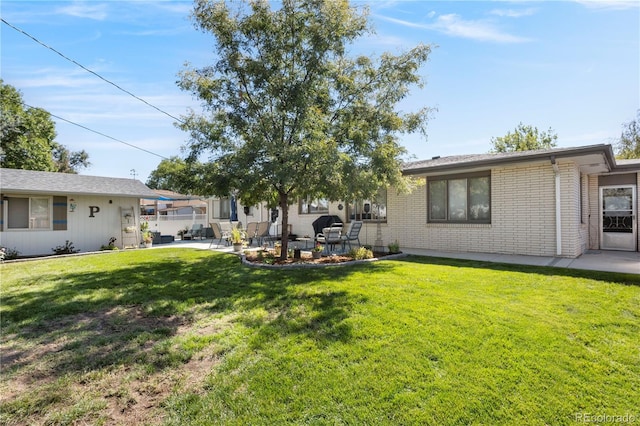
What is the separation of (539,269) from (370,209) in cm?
669

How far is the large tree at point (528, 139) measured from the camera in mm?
32344

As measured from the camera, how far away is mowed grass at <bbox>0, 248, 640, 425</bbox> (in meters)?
2.40

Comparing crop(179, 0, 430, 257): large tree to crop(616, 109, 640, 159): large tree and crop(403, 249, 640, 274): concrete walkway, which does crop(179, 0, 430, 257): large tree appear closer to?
crop(403, 249, 640, 274): concrete walkway

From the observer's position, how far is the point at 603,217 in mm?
11266

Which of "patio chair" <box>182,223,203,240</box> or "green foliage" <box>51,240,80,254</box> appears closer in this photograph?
"green foliage" <box>51,240,80,254</box>

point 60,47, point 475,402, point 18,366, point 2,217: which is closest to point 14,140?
point 2,217

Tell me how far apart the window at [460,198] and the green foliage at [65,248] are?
13739 millimetres

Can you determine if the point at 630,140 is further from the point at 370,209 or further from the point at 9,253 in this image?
the point at 9,253

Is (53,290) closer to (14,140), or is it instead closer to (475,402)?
(475,402)

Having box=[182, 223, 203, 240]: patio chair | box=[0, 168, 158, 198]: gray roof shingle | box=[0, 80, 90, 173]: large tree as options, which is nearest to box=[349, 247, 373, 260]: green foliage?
box=[0, 168, 158, 198]: gray roof shingle

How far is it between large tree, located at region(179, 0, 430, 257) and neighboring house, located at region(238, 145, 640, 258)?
3060 mm

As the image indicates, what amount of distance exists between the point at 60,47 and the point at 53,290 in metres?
8.17

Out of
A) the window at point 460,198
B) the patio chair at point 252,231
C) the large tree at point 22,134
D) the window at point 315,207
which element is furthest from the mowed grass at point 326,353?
the large tree at point 22,134

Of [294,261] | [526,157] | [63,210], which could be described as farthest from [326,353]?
[63,210]
